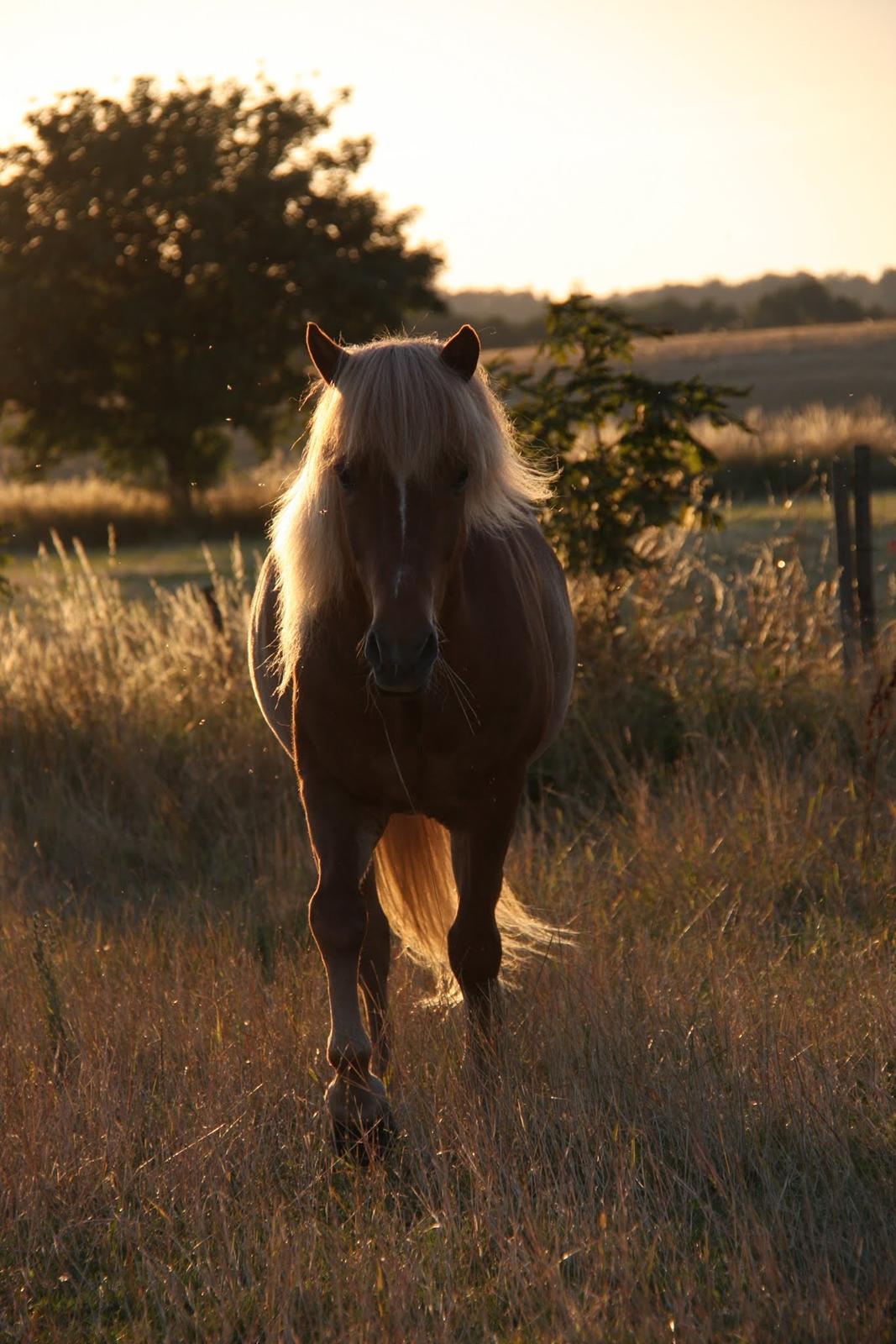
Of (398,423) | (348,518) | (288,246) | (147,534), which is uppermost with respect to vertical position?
(288,246)

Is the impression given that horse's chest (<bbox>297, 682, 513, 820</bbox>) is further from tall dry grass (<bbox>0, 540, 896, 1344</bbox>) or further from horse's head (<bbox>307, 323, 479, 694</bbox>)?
tall dry grass (<bbox>0, 540, 896, 1344</bbox>)

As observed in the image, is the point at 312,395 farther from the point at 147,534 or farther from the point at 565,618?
the point at 147,534

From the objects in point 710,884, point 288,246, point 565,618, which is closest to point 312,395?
point 565,618

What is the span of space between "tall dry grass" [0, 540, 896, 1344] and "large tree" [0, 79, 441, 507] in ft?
79.0

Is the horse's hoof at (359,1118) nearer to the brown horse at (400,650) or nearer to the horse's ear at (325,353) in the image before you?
the brown horse at (400,650)

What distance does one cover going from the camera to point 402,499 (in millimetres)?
3469

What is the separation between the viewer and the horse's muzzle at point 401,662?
3273 millimetres

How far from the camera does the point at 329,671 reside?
3.93 meters

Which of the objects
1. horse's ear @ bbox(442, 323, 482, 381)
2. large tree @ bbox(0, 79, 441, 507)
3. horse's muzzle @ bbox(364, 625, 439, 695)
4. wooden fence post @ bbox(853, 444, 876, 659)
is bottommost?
wooden fence post @ bbox(853, 444, 876, 659)

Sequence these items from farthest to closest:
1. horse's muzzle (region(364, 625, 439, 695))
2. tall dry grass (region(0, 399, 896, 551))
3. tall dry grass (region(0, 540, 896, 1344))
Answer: tall dry grass (region(0, 399, 896, 551)), horse's muzzle (region(364, 625, 439, 695)), tall dry grass (region(0, 540, 896, 1344))

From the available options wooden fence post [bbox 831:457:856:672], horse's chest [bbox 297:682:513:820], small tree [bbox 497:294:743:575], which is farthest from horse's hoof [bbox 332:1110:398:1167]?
wooden fence post [bbox 831:457:856:672]

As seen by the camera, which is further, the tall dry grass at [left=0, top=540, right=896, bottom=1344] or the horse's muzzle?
the horse's muzzle

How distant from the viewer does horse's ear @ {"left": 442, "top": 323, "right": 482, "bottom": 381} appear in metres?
3.74

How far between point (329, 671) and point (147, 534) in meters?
25.7
